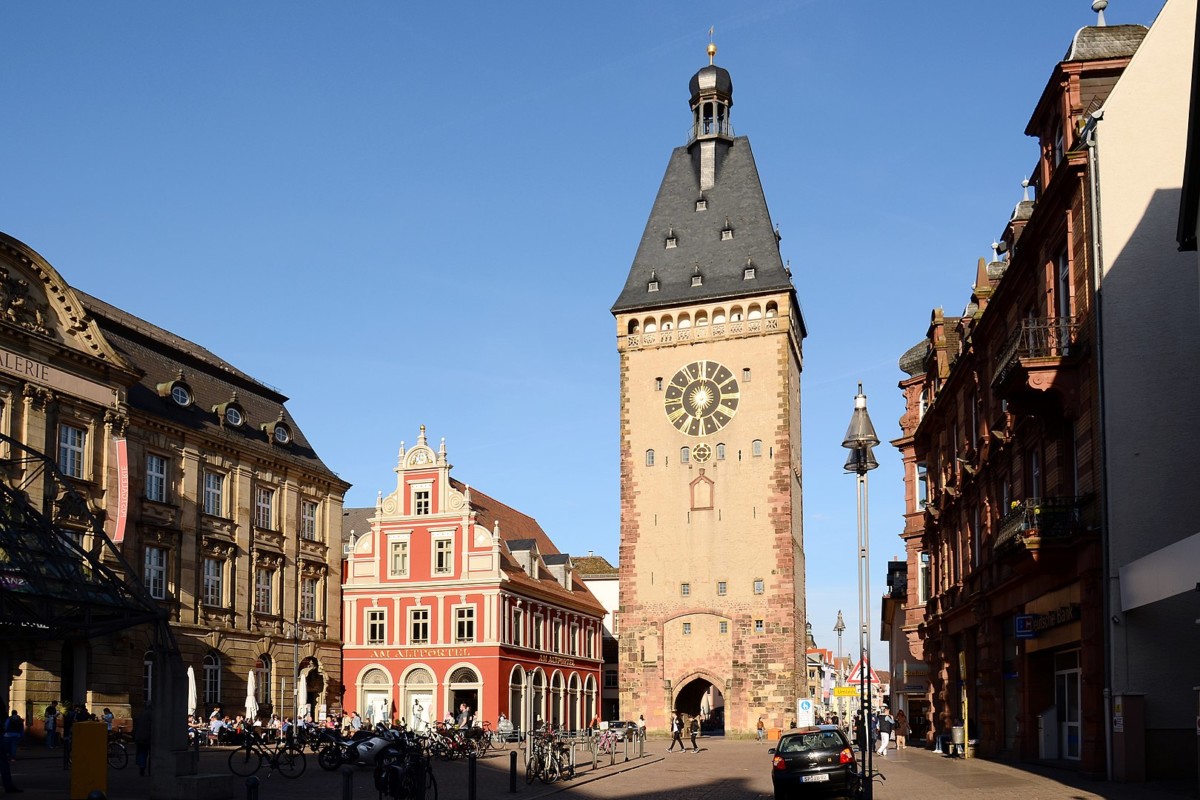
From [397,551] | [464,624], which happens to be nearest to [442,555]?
[397,551]

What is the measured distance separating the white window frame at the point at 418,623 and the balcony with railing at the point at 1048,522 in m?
43.0

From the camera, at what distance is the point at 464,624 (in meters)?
64.9

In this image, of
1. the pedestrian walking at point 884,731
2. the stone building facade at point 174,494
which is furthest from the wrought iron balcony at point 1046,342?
the stone building facade at point 174,494

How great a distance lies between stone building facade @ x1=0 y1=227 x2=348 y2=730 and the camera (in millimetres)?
39812

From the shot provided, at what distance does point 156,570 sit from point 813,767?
30.0 metres

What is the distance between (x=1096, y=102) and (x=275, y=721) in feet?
111

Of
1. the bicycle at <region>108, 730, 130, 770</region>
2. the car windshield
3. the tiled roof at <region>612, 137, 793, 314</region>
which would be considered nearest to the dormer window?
the bicycle at <region>108, 730, 130, 770</region>

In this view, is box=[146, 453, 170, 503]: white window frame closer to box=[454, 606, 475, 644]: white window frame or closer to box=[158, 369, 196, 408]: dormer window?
box=[158, 369, 196, 408]: dormer window

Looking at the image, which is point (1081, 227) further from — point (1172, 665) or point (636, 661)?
point (636, 661)

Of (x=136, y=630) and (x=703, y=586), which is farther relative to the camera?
(x=703, y=586)

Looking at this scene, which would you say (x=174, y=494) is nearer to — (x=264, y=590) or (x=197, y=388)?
(x=197, y=388)

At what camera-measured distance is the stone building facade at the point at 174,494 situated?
39.8 meters

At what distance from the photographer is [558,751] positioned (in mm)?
30172

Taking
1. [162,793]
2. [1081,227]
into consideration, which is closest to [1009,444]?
[1081,227]
